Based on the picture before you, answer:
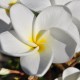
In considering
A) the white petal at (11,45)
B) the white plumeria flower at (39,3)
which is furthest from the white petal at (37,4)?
the white petal at (11,45)

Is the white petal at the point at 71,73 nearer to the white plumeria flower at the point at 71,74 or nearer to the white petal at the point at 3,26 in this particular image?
the white plumeria flower at the point at 71,74

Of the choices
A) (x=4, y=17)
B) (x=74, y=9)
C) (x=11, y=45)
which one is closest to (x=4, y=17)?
(x=4, y=17)

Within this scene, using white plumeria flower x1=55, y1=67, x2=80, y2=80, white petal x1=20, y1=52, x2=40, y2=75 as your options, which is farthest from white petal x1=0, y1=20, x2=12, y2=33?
white plumeria flower x1=55, y1=67, x2=80, y2=80

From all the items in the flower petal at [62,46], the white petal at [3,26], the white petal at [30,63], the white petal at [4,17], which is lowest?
the white petal at [30,63]

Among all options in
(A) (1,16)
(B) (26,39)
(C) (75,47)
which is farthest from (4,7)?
(C) (75,47)

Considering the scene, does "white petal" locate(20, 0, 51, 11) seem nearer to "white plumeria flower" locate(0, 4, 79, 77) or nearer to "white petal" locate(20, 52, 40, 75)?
"white plumeria flower" locate(0, 4, 79, 77)

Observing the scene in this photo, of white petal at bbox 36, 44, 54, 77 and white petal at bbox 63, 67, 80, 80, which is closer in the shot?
white petal at bbox 36, 44, 54, 77

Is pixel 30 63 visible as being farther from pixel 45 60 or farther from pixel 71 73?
pixel 71 73
